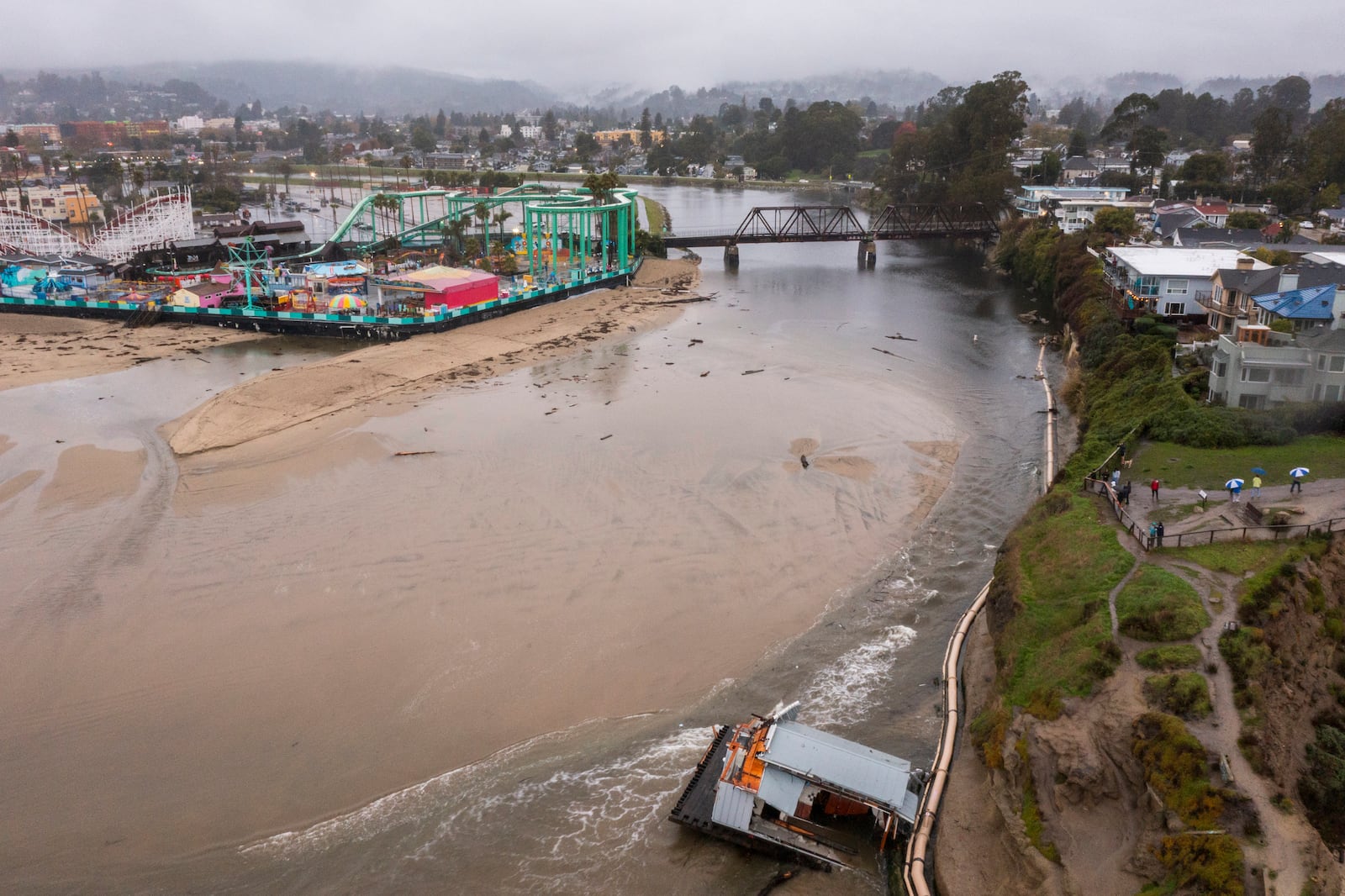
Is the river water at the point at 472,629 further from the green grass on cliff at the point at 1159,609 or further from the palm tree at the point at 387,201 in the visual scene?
the palm tree at the point at 387,201

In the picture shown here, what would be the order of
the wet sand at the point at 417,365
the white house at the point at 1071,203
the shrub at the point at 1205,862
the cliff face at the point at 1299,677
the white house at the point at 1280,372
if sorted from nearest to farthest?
the shrub at the point at 1205,862, the cliff face at the point at 1299,677, the white house at the point at 1280,372, the wet sand at the point at 417,365, the white house at the point at 1071,203

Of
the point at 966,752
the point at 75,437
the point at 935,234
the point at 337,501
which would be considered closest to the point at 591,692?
the point at 966,752

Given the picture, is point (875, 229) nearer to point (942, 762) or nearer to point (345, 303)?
point (345, 303)

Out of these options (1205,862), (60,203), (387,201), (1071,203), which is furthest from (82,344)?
(1071,203)

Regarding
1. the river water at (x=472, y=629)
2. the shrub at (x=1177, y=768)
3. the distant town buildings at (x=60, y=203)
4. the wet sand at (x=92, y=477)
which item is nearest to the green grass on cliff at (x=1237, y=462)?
the river water at (x=472, y=629)

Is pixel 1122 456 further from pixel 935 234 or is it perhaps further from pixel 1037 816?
pixel 935 234

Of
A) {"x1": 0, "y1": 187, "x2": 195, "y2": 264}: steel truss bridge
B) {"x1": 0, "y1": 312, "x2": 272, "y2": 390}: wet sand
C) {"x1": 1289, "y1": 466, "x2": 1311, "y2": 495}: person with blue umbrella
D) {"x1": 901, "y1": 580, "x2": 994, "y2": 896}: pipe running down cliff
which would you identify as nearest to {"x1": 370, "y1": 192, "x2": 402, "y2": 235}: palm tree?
{"x1": 0, "y1": 187, "x2": 195, "y2": 264}: steel truss bridge
